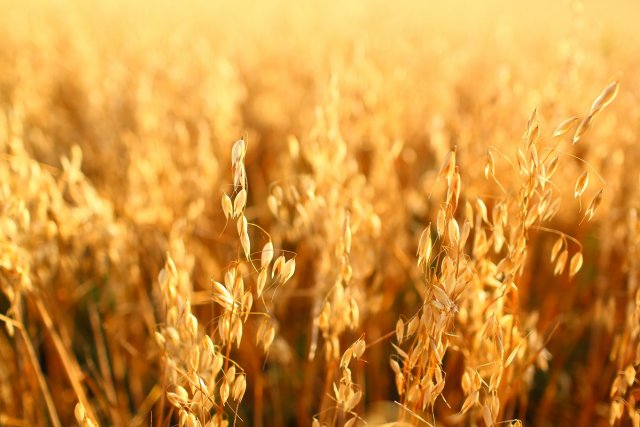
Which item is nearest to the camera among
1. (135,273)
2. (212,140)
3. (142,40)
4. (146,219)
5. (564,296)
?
(135,273)

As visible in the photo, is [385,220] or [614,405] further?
[385,220]

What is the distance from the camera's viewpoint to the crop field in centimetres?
64

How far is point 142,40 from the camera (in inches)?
104

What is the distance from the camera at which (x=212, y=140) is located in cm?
181

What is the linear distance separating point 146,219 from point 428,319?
86cm

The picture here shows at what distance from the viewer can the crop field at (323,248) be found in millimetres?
638

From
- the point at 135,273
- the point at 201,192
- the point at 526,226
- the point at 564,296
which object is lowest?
the point at 564,296

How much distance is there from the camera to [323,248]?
106 cm

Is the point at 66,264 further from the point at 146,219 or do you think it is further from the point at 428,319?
the point at 428,319

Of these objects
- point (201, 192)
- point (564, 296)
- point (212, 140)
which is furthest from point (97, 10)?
point (564, 296)

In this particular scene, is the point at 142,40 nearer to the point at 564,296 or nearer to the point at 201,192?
the point at 201,192

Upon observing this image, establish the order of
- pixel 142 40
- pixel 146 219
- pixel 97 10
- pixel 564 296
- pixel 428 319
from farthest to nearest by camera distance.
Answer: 1. pixel 97 10
2. pixel 142 40
3. pixel 564 296
4. pixel 146 219
5. pixel 428 319

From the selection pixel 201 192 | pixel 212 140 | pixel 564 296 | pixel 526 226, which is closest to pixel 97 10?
pixel 212 140

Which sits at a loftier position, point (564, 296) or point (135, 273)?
point (135, 273)
